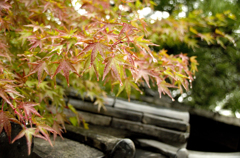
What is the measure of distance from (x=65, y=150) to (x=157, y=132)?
95 centimetres

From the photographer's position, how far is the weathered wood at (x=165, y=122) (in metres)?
1.92

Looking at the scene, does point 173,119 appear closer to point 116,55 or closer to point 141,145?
point 141,145

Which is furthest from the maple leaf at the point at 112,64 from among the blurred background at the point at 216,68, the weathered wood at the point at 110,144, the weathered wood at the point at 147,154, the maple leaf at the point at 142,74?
the blurred background at the point at 216,68

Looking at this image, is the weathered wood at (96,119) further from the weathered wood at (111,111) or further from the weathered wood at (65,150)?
the weathered wood at (65,150)

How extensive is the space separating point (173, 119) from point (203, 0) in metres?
2.18

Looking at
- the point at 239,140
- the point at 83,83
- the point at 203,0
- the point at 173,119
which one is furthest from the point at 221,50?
the point at 83,83

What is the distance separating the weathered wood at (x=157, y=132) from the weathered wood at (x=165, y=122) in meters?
0.04

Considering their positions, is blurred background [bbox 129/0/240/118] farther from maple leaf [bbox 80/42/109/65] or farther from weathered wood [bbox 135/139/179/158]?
maple leaf [bbox 80/42/109/65]

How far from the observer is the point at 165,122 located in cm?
194

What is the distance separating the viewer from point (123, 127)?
75.9 inches

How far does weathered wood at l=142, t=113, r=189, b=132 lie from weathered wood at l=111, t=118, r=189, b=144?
41 millimetres

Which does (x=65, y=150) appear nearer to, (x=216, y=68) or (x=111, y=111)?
(x=111, y=111)

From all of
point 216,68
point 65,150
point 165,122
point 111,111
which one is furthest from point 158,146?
point 216,68

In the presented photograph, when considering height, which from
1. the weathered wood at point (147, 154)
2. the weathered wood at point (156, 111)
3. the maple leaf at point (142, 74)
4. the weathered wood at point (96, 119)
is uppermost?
the maple leaf at point (142, 74)
